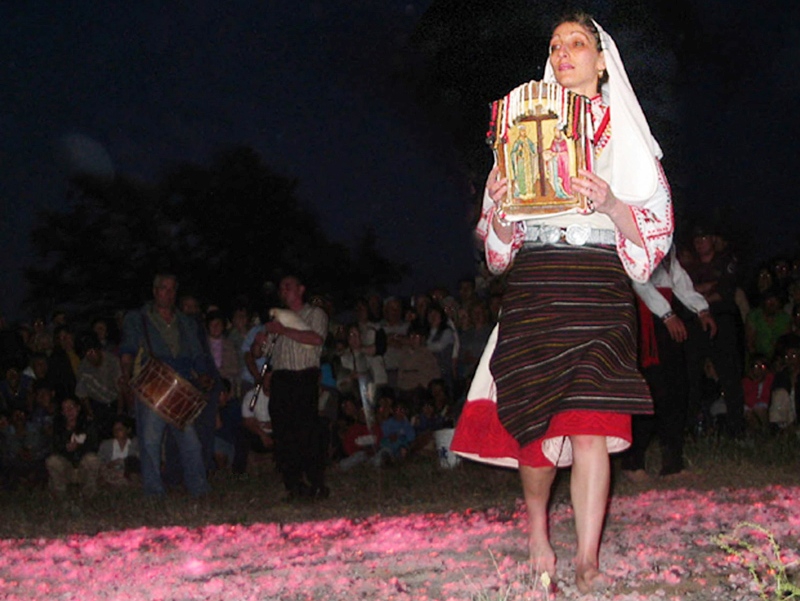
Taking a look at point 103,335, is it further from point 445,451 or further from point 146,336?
point 445,451

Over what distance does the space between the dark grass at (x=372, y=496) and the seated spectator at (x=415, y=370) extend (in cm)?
127

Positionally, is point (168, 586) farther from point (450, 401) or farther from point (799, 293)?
point (799, 293)

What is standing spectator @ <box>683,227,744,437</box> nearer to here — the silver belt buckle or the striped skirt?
the striped skirt

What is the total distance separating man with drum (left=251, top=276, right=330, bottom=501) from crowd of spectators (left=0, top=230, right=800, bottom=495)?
4.58 ft

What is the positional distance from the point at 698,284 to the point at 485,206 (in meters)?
5.56

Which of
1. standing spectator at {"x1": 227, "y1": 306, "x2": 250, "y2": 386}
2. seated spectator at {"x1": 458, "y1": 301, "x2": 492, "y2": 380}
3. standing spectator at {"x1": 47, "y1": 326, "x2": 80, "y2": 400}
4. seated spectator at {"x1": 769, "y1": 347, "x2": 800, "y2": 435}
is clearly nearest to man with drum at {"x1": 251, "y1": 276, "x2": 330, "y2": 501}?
seated spectator at {"x1": 458, "y1": 301, "x2": 492, "y2": 380}

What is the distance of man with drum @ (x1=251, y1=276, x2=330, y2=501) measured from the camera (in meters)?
8.67

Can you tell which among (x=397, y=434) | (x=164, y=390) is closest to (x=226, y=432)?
(x=397, y=434)

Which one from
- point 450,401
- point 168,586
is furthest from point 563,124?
point 450,401

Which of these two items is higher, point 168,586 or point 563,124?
point 563,124

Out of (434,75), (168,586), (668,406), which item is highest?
(434,75)

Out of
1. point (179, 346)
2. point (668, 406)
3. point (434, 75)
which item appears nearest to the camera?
point (668, 406)

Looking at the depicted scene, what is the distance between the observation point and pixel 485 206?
455 cm

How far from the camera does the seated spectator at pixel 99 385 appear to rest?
38.2 feet
